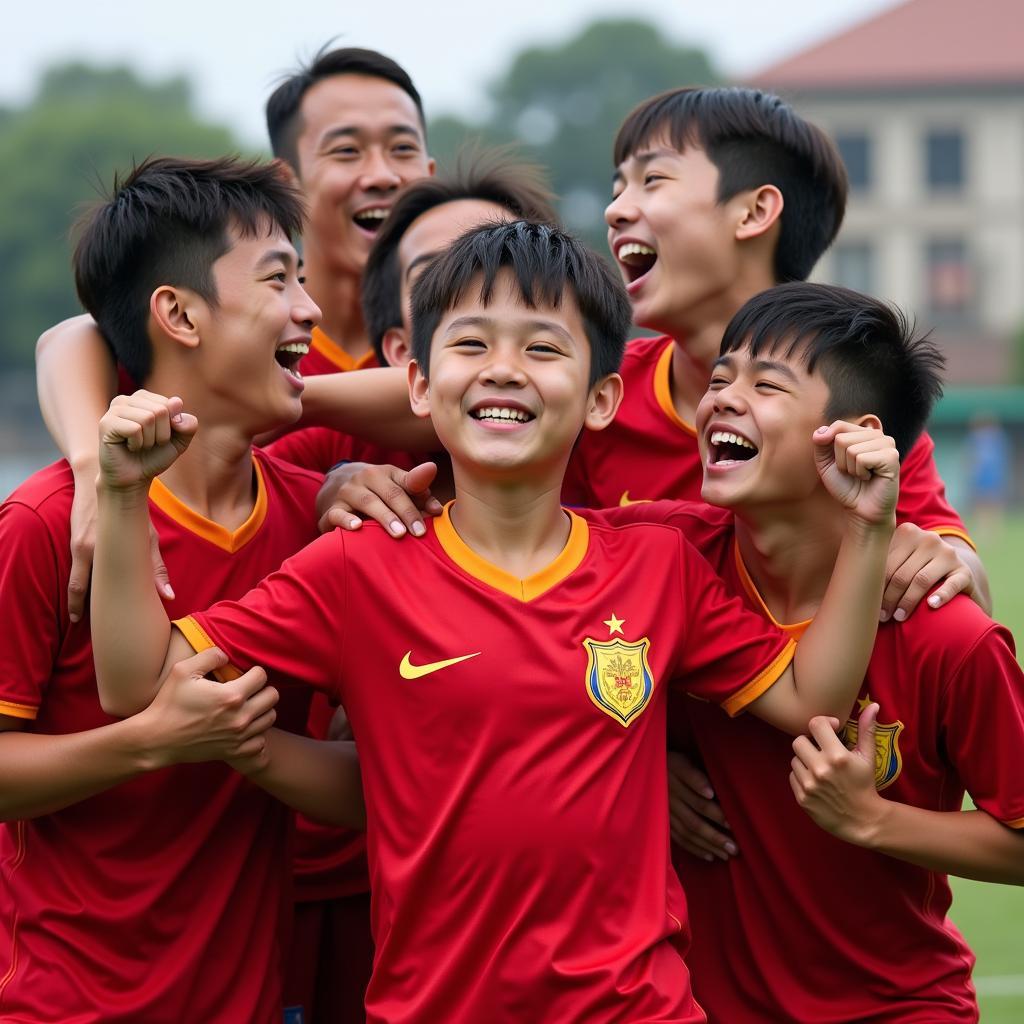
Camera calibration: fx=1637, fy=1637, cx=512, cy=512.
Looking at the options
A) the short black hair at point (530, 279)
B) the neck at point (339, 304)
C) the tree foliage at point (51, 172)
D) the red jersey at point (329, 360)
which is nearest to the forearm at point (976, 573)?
the short black hair at point (530, 279)

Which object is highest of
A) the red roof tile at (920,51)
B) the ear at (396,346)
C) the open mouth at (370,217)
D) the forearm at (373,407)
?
the red roof tile at (920,51)

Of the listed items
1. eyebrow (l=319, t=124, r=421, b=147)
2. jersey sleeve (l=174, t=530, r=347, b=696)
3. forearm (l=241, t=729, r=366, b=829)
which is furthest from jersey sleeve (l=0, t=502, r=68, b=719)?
eyebrow (l=319, t=124, r=421, b=147)

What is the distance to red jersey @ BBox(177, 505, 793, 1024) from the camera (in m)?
2.79

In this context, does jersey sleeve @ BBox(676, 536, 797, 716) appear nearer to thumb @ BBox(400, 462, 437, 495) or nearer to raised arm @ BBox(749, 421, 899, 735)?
raised arm @ BBox(749, 421, 899, 735)

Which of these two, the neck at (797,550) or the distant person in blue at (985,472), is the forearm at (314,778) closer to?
the neck at (797,550)

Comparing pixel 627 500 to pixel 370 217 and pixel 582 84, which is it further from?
pixel 582 84

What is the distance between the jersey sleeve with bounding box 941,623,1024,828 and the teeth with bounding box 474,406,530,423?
95cm

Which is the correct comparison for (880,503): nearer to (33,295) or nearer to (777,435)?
(777,435)

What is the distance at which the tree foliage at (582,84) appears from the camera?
64.2m

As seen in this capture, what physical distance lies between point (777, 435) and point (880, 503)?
0.33 metres

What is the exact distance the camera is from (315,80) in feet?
16.5

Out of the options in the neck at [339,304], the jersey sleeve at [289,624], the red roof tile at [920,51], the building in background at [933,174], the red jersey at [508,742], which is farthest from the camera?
the red roof tile at [920,51]

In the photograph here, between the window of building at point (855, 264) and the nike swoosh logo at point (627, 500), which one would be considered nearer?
the nike swoosh logo at point (627, 500)

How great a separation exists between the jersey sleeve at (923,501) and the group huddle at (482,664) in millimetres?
13
